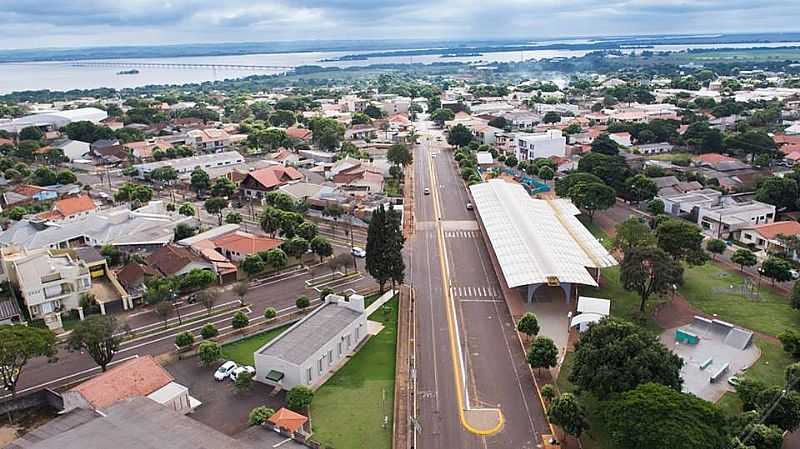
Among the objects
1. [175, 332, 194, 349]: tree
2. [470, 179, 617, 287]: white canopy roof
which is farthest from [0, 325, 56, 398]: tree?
[470, 179, 617, 287]: white canopy roof

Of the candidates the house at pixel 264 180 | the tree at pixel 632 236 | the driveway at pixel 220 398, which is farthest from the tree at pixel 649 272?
the house at pixel 264 180

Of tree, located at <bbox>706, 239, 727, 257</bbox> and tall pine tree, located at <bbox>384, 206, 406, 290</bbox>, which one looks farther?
tree, located at <bbox>706, 239, 727, 257</bbox>

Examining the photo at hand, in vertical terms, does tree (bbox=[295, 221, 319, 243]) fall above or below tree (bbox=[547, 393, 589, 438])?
above

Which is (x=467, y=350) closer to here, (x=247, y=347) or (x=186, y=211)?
(x=247, y=347)

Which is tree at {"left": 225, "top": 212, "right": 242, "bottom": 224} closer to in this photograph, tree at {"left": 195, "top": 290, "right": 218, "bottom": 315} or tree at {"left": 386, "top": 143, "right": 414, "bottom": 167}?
tree at {"left": 195, "top": 290, "right": 218, "bottom": 315}

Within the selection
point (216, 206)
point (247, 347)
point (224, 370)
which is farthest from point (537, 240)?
point (216, 206)

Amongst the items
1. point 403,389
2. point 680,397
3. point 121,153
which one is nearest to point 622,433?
point 680,397
